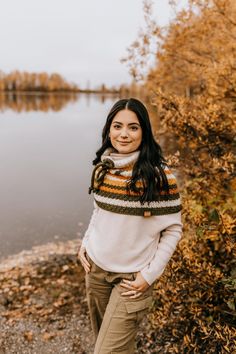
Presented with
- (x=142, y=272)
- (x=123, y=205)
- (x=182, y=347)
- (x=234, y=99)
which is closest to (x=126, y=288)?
(x=142, y=272)

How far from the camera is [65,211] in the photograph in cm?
998

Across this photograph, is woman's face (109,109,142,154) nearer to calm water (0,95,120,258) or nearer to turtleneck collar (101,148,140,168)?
turtleneck collar (101,148,140,168)

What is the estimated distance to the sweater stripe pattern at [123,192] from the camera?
2387mm

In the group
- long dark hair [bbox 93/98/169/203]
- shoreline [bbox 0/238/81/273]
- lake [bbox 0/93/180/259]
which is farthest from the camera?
lake [bbox 0/93/180/259]

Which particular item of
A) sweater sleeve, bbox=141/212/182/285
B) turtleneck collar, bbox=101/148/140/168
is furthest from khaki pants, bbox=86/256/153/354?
turtleneck collar, bbox=101/148/140/168

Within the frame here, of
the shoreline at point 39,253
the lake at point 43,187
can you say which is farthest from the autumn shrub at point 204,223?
the shoreline at point 39,253

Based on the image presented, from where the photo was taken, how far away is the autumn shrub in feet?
10.6

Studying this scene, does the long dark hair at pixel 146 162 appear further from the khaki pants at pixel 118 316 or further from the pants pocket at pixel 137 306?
the pants pocket at pixel 137 306

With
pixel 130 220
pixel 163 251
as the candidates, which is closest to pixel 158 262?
pixel 163 251

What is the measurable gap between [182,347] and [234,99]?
10.3 ft

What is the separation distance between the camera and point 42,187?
12.5 metres

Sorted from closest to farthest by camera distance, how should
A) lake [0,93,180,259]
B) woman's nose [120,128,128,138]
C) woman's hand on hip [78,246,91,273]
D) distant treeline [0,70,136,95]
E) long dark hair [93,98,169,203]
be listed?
1. long dark hair [93,98,169,203]
2. woman's nose [120,128,128,138]
3. woman's hand on hip [78,246,91,273]
4. lake [0,93,180,259]
5. distant treeline [0,70,136,95]

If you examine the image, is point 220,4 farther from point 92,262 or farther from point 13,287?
point 13,287

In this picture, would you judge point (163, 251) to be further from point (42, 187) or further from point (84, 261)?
point (42, 187)
